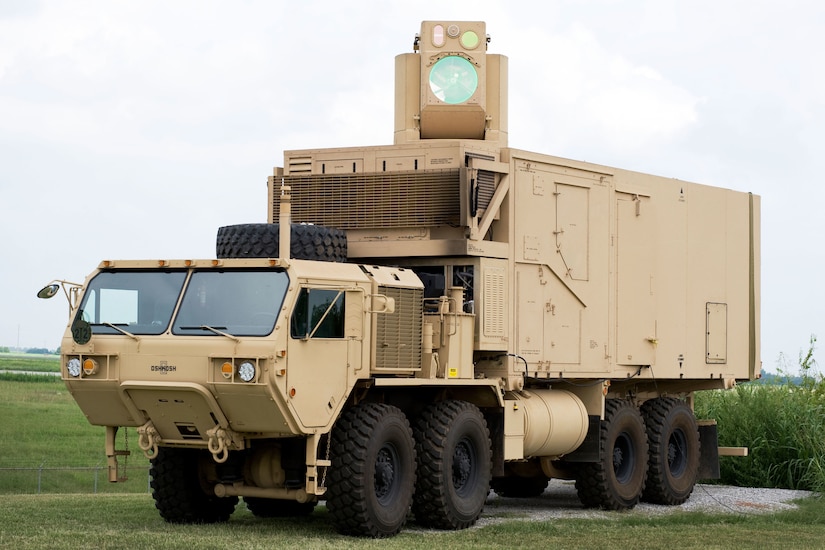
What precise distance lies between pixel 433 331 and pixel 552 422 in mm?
2616

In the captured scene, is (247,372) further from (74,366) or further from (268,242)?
(74,366)

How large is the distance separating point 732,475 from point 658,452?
4061 millimetres

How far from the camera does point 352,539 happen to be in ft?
42.7

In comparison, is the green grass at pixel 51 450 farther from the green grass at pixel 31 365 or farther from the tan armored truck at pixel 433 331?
the green grass at pixel 31 365

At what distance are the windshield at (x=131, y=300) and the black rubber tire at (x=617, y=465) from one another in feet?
22.5

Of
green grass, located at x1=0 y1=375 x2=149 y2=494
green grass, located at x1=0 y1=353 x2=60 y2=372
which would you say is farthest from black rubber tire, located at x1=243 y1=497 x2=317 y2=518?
green grass, located at x1=0 y1=353 x2=60 y2=372

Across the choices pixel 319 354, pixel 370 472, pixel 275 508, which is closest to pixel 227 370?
pixel 319 354

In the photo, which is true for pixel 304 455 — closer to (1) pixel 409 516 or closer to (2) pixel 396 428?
(2) pixel 396 428

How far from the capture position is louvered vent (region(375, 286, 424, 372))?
13.9 metres

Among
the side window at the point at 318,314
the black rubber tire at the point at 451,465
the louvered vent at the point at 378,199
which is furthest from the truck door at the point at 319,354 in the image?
the louvered vent at the point at 378,199

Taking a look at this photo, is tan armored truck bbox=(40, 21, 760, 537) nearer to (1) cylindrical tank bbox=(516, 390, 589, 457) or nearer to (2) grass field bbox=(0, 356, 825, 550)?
(1) cylindrical tank bbox=(516, 390, 589, 457)

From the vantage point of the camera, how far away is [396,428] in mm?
13609

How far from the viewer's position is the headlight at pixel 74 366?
1320 centimetres

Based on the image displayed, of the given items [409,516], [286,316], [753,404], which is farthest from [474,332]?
[753,404]
